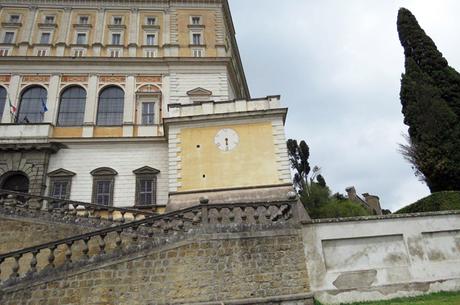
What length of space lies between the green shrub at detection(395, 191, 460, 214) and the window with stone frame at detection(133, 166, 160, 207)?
1238cm

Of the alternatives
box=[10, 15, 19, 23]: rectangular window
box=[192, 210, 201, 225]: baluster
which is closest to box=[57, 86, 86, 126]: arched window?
box=[10, 15, 19, 23]: rectangular window

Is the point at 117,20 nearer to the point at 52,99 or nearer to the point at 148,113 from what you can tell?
the point at 52,99

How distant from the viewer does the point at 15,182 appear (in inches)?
715

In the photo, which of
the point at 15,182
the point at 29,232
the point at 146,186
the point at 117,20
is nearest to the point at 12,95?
the point at 15,182

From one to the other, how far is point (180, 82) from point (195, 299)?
635 inches

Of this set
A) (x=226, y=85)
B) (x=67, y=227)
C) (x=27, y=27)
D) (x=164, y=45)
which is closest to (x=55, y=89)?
(x=27, y=27)

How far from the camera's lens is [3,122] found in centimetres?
1958

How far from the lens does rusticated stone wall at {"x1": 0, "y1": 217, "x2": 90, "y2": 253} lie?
1169cm

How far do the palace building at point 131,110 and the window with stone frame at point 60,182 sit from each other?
54 millimetres

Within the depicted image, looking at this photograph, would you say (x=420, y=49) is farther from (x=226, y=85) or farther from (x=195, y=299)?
(x=195, y=299)

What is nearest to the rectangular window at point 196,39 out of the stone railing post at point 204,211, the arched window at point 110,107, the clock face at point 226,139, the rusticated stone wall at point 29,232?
the arched window at point 110,107

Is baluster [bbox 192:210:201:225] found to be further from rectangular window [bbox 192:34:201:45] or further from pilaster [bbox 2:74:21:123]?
rectangular window [bbox 192:34:201:45]

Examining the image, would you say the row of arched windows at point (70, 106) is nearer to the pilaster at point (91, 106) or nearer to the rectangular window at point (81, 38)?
the pilaster at point (91, 106)

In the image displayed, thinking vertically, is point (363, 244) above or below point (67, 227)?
below
